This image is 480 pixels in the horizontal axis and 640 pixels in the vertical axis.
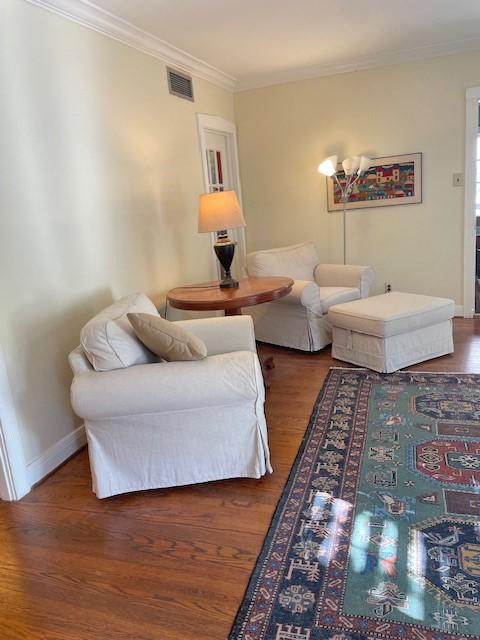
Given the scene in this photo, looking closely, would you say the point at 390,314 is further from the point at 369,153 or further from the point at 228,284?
the point at 369,153

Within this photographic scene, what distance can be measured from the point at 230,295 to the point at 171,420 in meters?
1.09

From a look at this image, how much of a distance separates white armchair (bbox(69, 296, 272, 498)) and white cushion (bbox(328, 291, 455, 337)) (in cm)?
140

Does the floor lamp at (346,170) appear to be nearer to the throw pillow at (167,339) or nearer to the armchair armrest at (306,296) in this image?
the armchair armrest at (306,296)

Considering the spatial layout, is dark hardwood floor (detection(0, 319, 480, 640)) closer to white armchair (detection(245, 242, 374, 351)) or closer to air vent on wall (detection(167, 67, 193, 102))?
white armchair (detection(245, 242, 374, 351))

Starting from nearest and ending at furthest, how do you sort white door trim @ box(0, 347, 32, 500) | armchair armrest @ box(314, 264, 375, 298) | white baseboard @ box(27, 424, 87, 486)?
white door trim @ box(0, 347, 32, 500)
white baseboard @ box(27, 424, 87, 486)
armchair armrest @ box(314, 264, 375, 298)

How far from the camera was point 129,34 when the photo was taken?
→ 3.08m

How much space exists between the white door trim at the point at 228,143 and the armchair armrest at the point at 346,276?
1.00 metres

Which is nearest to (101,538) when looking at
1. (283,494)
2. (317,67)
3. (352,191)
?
(283,494)

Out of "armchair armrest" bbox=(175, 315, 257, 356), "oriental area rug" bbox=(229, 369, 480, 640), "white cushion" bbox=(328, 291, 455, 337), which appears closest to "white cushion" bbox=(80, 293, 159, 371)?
"armchair armrest" bbox=(175, 315, 257, 356)

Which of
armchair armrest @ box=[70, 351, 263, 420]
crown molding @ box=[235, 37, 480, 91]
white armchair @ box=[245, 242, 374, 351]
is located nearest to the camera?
armchair armrest @ box=[70, 351, 263, 420]

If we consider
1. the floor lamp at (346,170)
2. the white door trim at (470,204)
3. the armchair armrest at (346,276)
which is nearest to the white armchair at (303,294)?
the armchair armrest at (346,276)

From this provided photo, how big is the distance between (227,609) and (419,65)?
14.5 feet

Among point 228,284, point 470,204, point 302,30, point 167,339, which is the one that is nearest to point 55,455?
point 167,339

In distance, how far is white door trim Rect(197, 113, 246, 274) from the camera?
415cm
